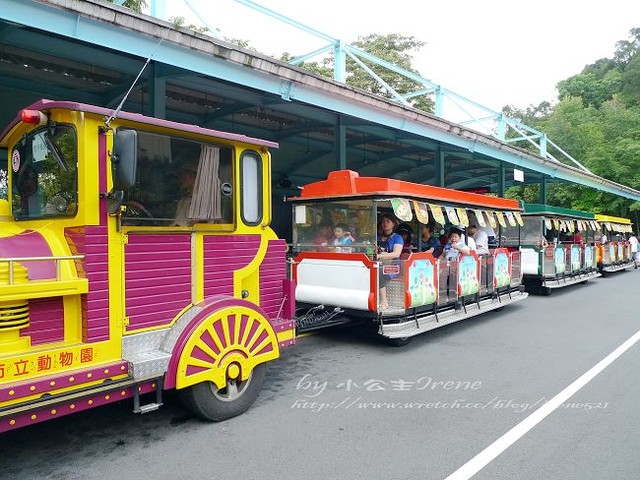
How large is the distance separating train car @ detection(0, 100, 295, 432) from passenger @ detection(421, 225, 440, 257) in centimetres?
436

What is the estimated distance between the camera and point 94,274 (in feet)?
10.9

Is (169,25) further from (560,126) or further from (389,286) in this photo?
(560,126)

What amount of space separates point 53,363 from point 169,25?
15.1ft

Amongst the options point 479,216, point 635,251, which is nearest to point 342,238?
point 479,216

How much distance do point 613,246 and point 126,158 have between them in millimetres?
19532

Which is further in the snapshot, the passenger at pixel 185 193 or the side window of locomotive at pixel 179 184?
the passenger at pixel 185 193

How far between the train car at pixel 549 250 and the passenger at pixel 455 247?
4.69m

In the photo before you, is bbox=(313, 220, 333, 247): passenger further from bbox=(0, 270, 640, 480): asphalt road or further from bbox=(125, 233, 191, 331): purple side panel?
bbox=(125, 233, 191, 331): purple side panel

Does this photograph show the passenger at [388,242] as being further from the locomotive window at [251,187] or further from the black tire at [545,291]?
the black tire at [545,291]

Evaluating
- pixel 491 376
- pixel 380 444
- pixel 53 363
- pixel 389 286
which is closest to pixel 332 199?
pixel 389 286

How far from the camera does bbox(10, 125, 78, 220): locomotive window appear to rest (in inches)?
135

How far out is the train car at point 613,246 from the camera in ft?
56.5

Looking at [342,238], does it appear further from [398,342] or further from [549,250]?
[549,250]

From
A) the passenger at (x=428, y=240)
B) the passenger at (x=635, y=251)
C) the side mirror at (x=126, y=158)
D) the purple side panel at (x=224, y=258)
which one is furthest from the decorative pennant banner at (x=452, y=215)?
the passenger at (x=635, y=251)
